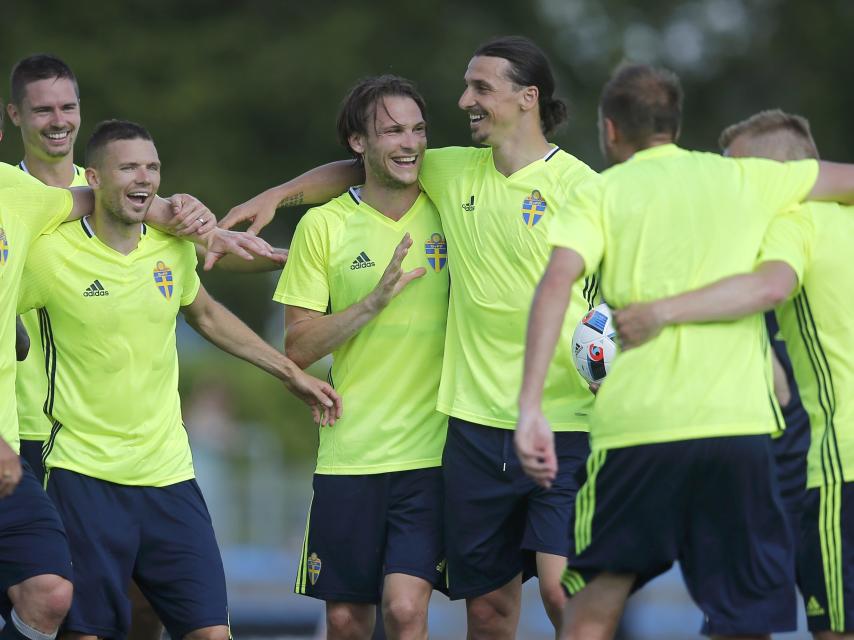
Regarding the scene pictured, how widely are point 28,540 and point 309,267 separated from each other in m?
2.01

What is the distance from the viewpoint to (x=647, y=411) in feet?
21.2

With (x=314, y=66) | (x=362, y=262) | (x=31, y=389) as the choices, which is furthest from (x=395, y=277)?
(x=314, y=66)

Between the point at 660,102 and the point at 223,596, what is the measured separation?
3336 mm

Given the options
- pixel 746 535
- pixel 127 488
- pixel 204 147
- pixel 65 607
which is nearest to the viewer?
pixel 746 535

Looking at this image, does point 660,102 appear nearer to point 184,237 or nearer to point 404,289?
point 404,289

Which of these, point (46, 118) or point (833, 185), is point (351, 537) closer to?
point (46, 118)

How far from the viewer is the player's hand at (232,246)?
8156 millimetres

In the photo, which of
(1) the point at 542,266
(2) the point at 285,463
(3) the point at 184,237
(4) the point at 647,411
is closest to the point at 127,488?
(3) the point at 184,237

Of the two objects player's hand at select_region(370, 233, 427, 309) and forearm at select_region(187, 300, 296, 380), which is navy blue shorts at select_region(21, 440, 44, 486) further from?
player's hand at select_region(370, 233, 427, 309)

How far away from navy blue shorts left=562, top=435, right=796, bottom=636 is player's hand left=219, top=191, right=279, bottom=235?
9.28 feet

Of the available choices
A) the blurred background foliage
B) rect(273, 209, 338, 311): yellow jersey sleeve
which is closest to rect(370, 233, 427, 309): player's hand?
rect(273, 209, 338, 311): yellow jersey sleeve

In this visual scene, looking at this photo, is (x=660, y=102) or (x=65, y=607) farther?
(x=65, y=607)

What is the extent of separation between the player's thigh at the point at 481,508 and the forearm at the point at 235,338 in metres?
1.03

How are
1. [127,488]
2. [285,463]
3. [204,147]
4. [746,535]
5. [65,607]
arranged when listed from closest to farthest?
[746,535] → [65,607] → [127,488] → [285,463] → [204,147]
